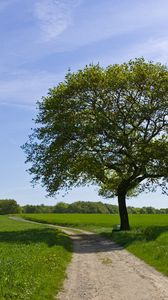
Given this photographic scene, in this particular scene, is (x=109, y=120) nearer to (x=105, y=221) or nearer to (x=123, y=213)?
(x=123, y=213)

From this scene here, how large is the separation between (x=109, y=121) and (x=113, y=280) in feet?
93.6

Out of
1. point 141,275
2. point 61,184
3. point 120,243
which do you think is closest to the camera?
point 141,275

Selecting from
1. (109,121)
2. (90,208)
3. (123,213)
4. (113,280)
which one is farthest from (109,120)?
(90,208)

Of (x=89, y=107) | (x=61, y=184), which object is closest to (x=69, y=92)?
(x=89, y=107)

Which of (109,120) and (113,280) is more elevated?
(109,120)

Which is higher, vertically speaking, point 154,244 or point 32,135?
point 32,135

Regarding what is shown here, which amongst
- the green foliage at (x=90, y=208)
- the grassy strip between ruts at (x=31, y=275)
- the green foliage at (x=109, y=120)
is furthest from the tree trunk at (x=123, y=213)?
the green foliage at (x=90, y=208)

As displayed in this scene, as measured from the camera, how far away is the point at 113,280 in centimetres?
1920

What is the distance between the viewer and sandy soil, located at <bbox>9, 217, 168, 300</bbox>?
1580 centimetres

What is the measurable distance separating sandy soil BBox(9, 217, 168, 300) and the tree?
20.3 meters

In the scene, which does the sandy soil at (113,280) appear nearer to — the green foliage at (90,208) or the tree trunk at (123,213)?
the tree trunk at (123,213)

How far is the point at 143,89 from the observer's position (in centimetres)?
4784

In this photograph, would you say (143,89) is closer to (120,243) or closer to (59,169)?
(59,169)

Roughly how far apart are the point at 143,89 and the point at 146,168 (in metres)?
7.97
